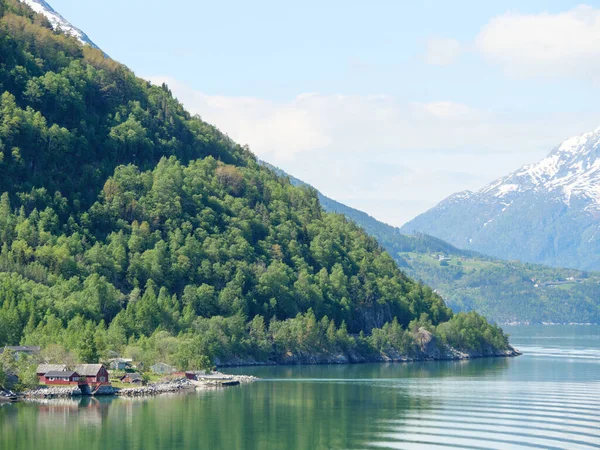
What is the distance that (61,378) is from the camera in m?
146

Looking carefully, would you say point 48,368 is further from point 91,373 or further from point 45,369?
point 91,373

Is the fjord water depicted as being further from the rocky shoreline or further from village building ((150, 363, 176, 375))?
village building ((150, 363, 176, 375))

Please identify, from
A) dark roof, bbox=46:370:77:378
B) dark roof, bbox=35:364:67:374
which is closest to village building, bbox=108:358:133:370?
dark roof, bbox=35:364:67:374

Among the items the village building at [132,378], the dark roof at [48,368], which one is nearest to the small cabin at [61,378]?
the dark roof at [48,368]

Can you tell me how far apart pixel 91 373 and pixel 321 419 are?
35.5 metres

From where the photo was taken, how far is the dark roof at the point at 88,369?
14812 centimetres

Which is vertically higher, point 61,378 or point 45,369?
point 45,369

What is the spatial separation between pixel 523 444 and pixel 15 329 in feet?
279

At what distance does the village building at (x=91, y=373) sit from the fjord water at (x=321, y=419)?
259 inches

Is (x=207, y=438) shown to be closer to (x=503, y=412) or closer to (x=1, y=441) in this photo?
(x=1, y=441)

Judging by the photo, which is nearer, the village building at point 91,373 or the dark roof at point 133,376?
the village building at point 91,373

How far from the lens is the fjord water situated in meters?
109

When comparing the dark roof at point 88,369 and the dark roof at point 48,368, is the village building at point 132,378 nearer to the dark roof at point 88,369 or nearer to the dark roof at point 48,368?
the dark roof at point 88,369

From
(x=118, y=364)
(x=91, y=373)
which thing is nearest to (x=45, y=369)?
(x=91, y=373)
